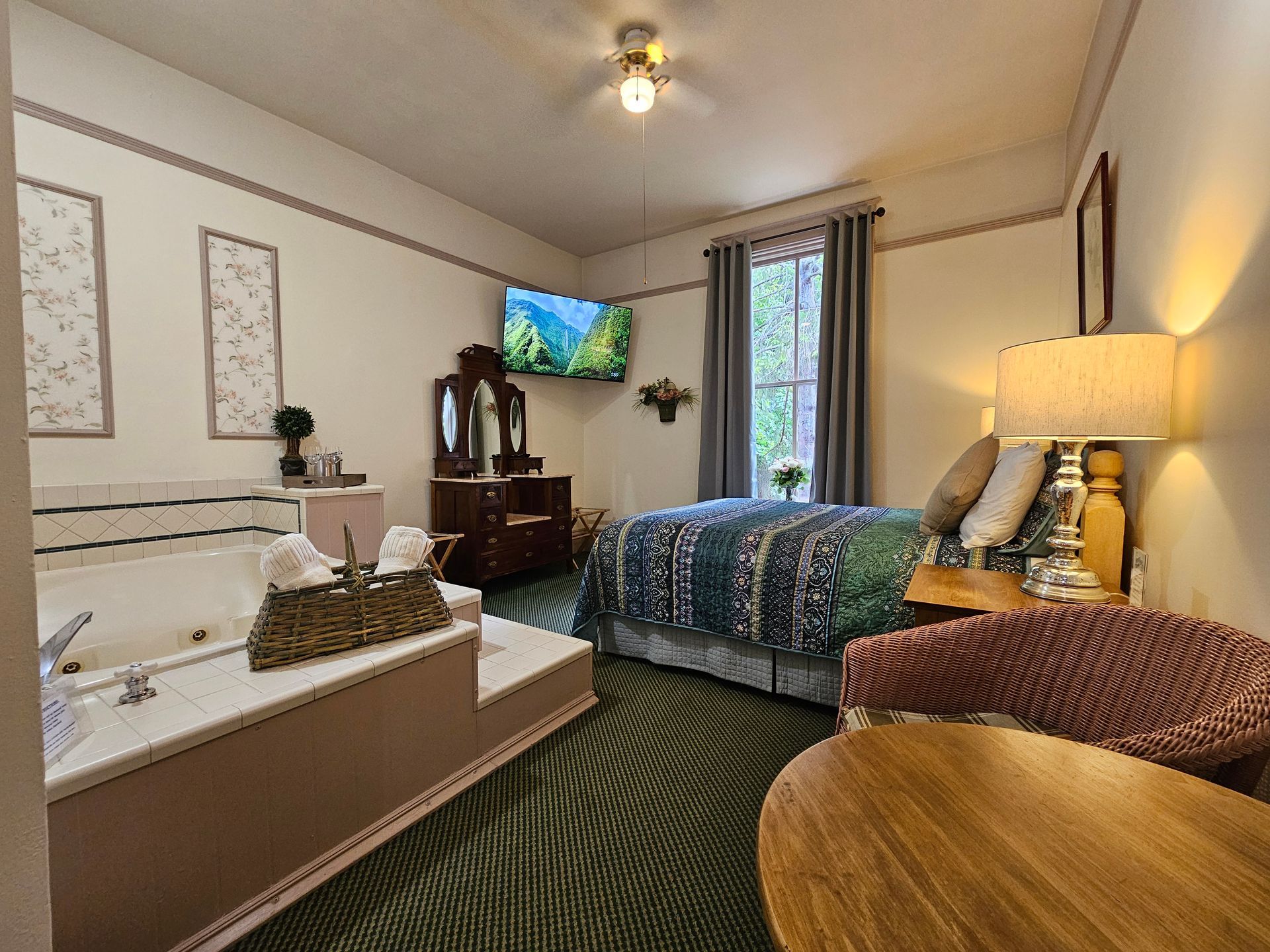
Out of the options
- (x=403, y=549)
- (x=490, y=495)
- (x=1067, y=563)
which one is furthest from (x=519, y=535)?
(x=1067, y=563)

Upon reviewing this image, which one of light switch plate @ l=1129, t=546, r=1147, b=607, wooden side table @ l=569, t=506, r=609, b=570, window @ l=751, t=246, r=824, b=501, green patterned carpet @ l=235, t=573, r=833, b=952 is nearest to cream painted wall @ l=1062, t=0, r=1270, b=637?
light switch plate @ l=1129, t=546, r=1147, b=607

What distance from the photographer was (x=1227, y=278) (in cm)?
114

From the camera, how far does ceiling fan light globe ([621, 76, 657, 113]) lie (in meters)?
2.68

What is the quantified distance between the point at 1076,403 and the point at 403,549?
2.01 m

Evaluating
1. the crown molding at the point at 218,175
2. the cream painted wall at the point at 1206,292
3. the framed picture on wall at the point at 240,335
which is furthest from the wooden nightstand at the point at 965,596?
the framed picture on wall at the point at 240,335

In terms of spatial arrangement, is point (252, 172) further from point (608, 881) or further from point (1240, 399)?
point (1240, 399)

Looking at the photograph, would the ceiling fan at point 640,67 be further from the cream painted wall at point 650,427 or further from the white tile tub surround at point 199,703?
the white tile tub surround at point 199,703

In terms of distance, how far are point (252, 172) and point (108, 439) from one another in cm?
166

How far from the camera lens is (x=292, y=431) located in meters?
3.03

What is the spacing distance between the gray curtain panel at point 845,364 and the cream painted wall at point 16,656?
404 cm

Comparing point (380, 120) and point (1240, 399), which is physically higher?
point (380, 120)

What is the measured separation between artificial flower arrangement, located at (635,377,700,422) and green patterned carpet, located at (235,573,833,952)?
126 inches

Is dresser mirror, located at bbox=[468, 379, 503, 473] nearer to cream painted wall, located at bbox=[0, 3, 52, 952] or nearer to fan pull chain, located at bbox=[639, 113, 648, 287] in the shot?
fan pull chain, located at bbox=[639, 113, 648, 287]

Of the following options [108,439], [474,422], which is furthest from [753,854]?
[474,422]
